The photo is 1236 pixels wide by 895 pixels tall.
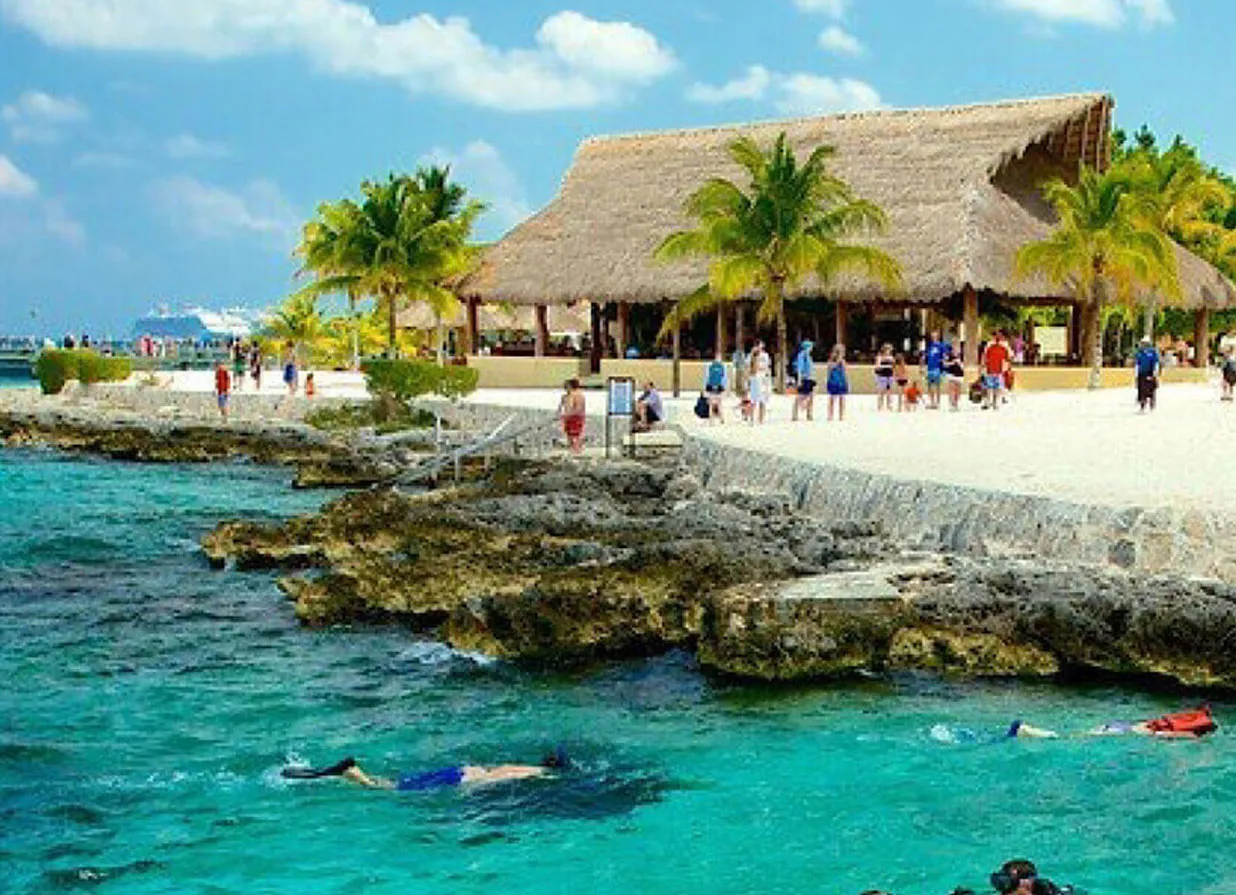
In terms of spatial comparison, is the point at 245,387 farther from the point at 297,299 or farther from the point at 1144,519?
the point at 1144,519

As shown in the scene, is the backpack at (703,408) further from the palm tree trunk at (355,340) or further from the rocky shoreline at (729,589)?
the palm tree trunk at (355,340)

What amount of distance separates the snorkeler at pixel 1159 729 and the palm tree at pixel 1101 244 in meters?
24.8

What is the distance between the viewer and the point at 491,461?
2961 cm

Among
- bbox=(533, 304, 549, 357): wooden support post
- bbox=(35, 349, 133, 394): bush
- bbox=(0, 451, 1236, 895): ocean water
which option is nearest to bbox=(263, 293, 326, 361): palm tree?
bbox=(35, 349, 133, 394): bush

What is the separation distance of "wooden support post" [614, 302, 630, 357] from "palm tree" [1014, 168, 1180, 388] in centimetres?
1158

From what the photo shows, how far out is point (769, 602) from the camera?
46.7 feet

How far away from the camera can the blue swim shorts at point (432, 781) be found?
1142 cm

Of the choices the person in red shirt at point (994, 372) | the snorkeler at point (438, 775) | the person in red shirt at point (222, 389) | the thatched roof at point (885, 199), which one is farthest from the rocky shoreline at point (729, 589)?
the person in red shirt at point (222, 389)

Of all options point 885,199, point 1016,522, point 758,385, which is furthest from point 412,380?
point 1016,522

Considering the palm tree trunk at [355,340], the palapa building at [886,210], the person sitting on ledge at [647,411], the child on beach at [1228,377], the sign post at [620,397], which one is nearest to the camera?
the sign post at [620,397]

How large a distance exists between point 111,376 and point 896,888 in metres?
46.5

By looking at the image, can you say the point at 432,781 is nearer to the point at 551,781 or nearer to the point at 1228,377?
the point at 551,781

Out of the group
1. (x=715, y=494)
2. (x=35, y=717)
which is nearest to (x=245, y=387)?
(x=715, y=494)

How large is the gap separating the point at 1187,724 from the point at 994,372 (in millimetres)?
20538
